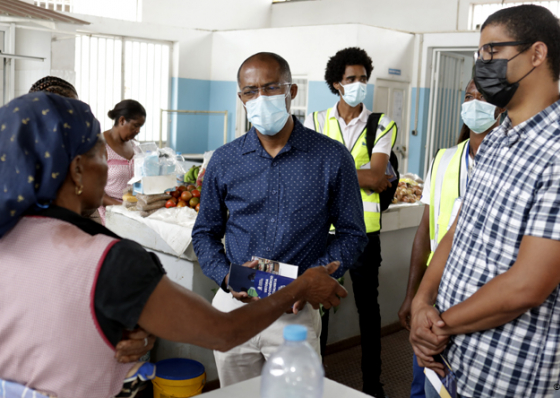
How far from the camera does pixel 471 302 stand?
1.44 metres

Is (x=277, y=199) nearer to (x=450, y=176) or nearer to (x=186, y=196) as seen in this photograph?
(x=450, y=176)

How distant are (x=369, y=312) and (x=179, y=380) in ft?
3.82

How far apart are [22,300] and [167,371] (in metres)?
2.02

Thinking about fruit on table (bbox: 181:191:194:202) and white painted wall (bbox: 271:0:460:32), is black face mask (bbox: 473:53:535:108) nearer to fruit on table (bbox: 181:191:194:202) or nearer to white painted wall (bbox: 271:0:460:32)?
fruit on table (bbox: 181:191:194:202)

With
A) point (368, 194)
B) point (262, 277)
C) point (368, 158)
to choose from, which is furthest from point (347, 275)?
point (262, 277)

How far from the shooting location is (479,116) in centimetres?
232

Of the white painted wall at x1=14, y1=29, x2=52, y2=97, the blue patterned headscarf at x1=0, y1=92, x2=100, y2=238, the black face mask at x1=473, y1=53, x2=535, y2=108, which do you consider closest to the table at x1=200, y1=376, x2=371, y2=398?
the blue patterned headscarf at x1=0, y1=92, x2=100, y2=238

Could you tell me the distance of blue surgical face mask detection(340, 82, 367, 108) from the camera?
3.41 m

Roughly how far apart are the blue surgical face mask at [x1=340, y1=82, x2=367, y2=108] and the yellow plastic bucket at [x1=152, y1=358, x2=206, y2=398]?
5.94 feet

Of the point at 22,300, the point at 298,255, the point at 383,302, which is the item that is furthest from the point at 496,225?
the point at 383,302

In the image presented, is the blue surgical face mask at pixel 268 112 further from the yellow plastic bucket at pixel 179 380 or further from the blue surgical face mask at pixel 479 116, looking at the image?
the yellow plastic bucket at pixel 179 380

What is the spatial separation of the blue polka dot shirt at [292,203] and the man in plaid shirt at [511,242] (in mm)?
530

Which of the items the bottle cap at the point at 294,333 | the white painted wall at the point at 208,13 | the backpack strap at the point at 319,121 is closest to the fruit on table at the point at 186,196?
the backpack strap at the point at 319,121

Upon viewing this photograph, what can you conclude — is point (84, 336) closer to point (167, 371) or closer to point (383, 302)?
point (167, 371)
